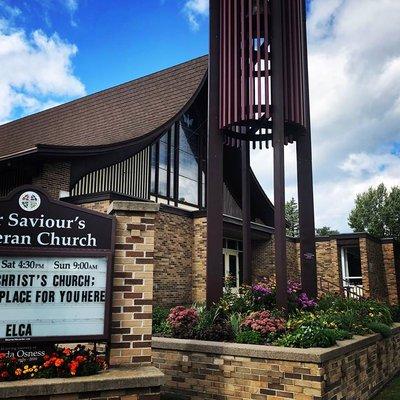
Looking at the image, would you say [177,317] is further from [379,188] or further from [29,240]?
[379,188]

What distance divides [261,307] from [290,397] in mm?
2895

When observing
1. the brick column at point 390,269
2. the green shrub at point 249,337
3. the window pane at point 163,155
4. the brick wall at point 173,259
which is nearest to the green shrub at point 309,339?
the green shrub at point 249,337

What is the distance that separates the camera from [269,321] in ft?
23.5

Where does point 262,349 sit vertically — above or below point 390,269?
below

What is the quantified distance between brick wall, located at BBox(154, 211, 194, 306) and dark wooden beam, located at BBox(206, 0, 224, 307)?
3.68 metres

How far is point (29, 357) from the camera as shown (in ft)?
13.8

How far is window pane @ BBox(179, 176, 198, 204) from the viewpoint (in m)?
16.4

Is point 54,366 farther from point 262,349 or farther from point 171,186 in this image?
point 171,186

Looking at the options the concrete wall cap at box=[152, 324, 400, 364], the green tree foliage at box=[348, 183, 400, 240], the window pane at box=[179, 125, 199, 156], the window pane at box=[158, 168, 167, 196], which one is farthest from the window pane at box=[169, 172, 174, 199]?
the green tree foliage at box=[348, 183, 400, 240]

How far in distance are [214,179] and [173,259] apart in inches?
182

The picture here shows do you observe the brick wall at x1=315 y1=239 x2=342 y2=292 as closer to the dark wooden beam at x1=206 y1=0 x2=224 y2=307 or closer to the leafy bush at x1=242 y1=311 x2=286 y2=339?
the dark wooden beam at x1=206 y1=0 x2=224 y2=307

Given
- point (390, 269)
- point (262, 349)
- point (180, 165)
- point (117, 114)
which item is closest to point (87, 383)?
point (262, 349)

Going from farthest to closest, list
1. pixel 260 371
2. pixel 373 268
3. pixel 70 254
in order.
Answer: pixel 373 268, pixel 260 371, pixel 70 254

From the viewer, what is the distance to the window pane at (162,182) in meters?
15.4
